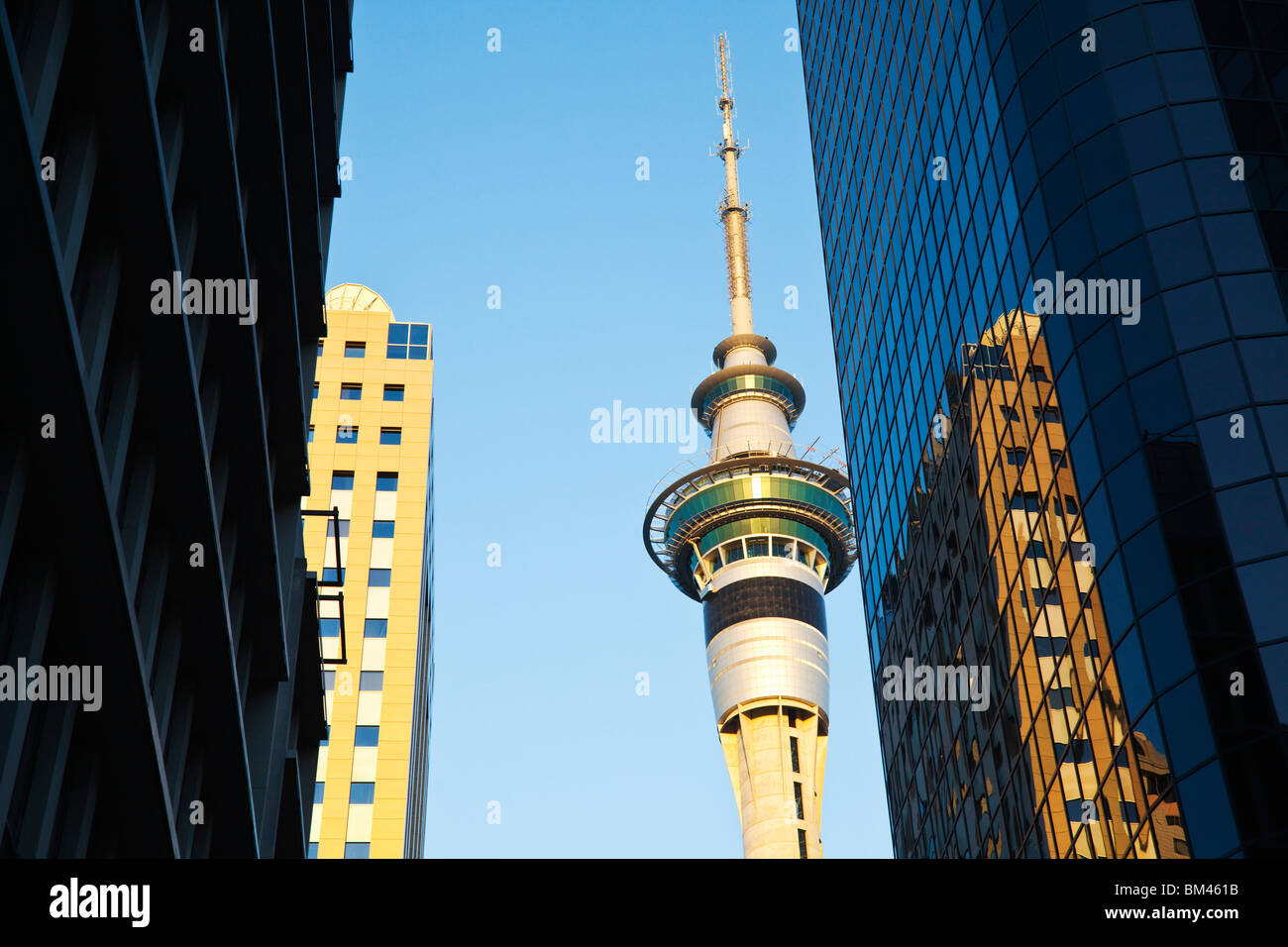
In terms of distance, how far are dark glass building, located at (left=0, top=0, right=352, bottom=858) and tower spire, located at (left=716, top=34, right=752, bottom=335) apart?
14374cm

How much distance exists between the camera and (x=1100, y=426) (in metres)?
39.4

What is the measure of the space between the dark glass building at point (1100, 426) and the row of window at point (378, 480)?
44894 millimetres

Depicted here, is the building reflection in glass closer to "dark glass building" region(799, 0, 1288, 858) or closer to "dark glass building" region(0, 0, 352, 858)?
"dark glass building" region(799, 0, 1288, 858)

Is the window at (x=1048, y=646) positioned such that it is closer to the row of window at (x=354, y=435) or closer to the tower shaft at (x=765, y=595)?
the row of window at (x=354, y=435)

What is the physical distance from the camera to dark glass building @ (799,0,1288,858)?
34.8 meters

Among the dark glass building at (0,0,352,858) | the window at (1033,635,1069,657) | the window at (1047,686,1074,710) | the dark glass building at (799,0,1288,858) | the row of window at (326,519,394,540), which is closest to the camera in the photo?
the dark glass building at (0,0,352,858)

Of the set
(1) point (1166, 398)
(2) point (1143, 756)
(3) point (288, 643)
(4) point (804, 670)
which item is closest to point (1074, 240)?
(1) point (1166, 398)

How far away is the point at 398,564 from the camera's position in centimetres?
9269

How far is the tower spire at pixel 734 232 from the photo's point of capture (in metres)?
172

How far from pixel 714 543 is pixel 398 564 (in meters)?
59.6

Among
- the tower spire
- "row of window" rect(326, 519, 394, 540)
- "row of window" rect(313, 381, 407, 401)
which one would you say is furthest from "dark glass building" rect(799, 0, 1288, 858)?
the tower spire

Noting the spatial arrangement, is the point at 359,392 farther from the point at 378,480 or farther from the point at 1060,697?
the point at 1060,697
